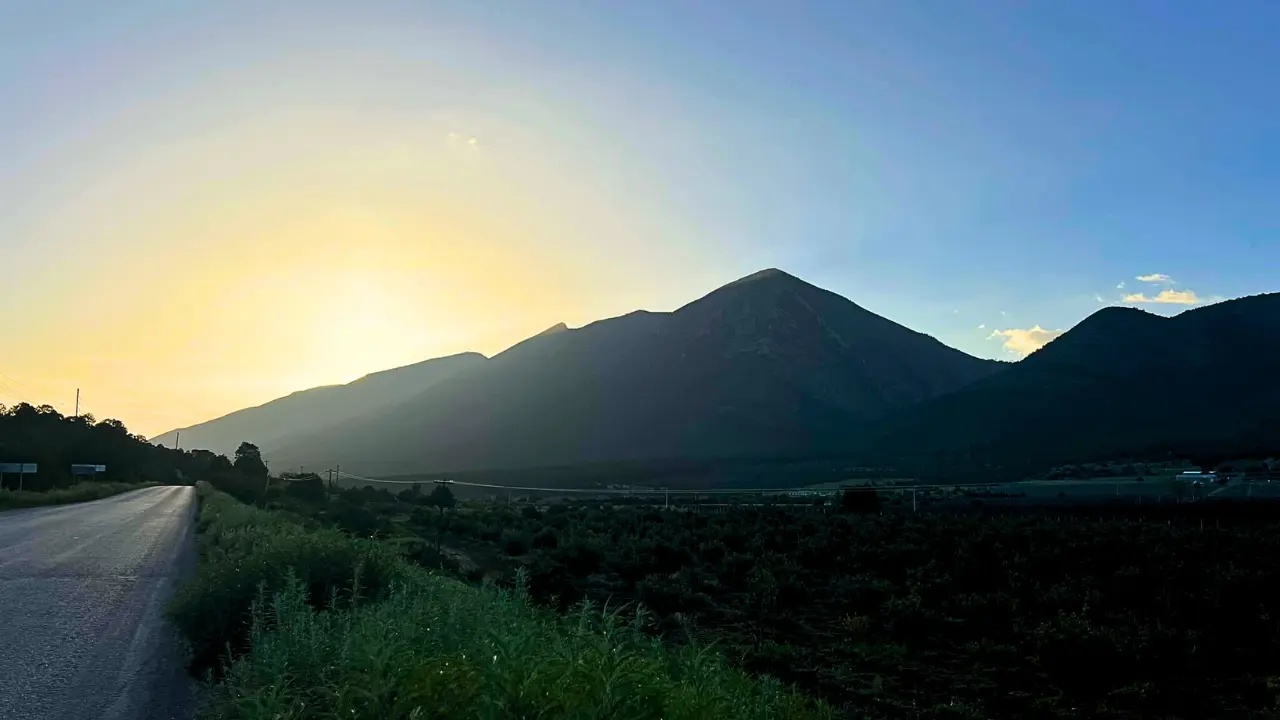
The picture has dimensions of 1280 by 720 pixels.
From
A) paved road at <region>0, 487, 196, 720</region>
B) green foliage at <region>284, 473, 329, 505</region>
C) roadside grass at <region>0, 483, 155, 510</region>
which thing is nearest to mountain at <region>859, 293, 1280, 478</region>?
green foliage at <region>284, 473, 329, 505</region>

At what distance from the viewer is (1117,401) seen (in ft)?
311

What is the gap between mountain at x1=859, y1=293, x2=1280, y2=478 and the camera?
81125 millimetres

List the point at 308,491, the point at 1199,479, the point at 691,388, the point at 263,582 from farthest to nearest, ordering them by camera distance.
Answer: the point at 691,388 → the point at 308,491 → the point at 1199,479 → the point at 263,582

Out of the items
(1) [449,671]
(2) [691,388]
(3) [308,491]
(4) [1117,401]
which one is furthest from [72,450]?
(4) [1117,401]

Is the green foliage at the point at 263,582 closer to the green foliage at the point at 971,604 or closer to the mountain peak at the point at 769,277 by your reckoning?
the green foliage at the point at 971,604

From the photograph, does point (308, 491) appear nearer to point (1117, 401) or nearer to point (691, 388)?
point (1117, 401)

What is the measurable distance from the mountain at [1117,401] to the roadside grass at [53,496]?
62.5 m

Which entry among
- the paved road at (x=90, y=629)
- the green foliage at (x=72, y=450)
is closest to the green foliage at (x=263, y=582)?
the paved road at (x=90, y=629)

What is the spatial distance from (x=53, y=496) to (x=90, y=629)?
41.5m

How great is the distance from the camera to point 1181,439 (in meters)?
80.5

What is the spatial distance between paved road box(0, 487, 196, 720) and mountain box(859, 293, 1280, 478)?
2603 inches

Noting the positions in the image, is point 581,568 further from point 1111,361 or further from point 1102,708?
point 1111,361

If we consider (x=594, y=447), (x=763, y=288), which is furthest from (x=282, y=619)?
(x=763, y=288)

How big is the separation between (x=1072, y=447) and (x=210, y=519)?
264 ft
